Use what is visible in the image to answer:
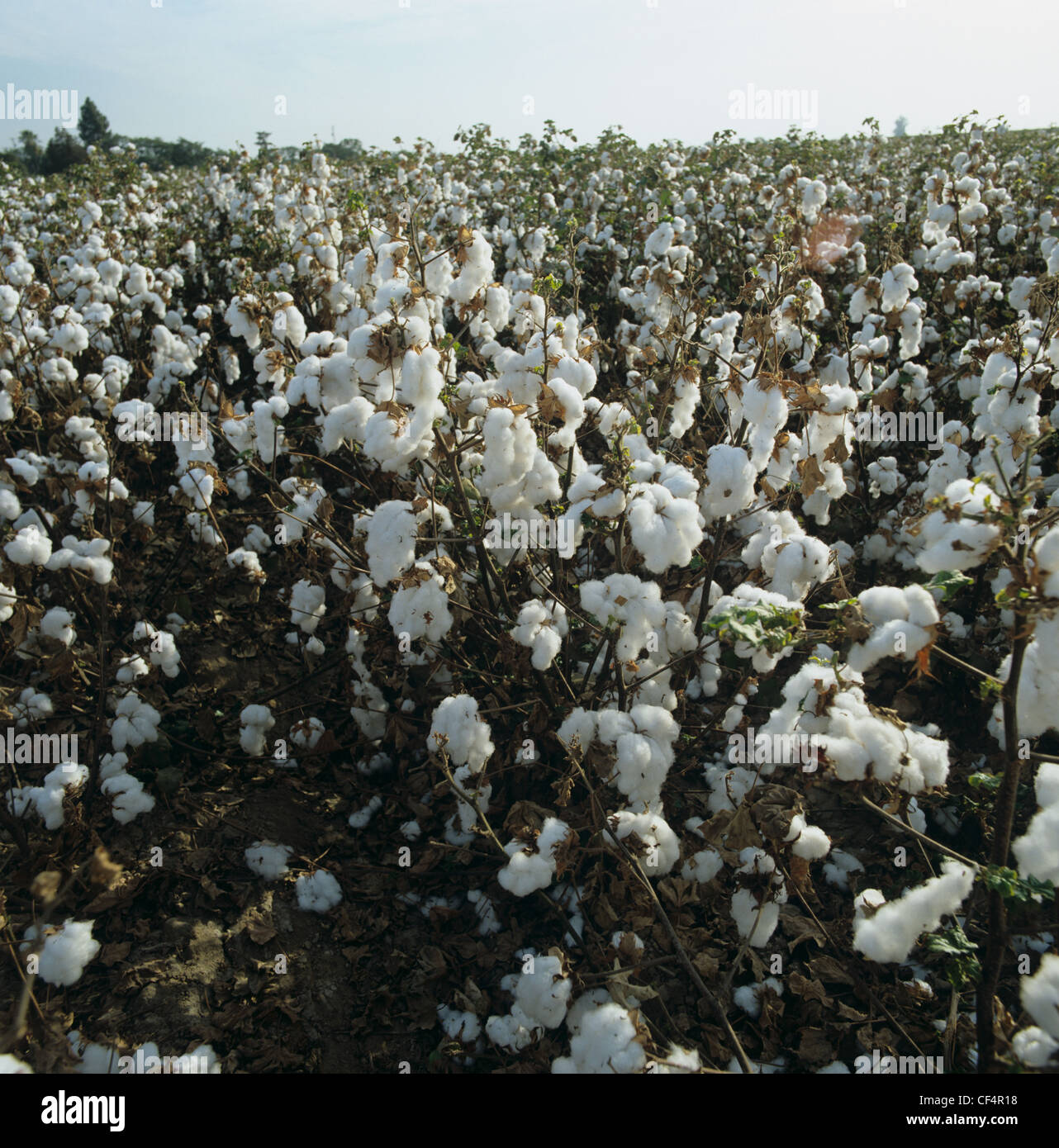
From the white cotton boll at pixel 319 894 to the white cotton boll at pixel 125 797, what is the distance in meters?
0.78

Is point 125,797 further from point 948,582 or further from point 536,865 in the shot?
point 948,582

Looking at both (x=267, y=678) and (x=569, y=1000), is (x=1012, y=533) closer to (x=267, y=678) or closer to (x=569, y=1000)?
(x=569, y=1000)

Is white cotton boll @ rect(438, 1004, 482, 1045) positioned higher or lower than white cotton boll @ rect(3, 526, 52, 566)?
lower

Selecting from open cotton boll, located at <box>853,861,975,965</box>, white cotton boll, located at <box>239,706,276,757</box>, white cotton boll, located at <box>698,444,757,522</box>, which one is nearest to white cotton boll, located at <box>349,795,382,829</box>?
white cotton boll, located at <box>239,706,276,757</box>

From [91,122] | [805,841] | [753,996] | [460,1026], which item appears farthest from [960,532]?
[91,122]

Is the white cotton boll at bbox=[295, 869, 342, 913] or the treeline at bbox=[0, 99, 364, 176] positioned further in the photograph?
the treeline at bbox=[0, 99, 364, 176]

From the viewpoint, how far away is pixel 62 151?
23.8 metres

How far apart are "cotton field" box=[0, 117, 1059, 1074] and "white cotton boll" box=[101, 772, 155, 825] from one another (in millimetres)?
20

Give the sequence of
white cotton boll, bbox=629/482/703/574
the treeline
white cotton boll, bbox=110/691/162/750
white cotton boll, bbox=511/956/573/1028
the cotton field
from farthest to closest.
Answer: the treeline → white cotton boll, bbox=110/691/162/750 → white cotton boll, bbox=629/482/703/574 → white cotton boll, bbox=511/956/573/1028 → the cotton field

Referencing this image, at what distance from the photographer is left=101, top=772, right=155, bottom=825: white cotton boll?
318 cm

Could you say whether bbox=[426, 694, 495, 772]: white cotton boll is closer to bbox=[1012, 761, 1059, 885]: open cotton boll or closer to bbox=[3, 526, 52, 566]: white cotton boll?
bbox=[1012, 761, 1059, 885]: open cotton boll

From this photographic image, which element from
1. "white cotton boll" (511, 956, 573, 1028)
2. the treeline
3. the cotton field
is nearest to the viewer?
the cotton field

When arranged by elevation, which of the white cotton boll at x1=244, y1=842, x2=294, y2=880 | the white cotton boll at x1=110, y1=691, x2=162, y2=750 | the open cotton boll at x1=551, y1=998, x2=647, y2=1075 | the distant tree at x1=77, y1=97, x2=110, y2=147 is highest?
the distant tree at x1=77, y1=97, x2=110, y2=147

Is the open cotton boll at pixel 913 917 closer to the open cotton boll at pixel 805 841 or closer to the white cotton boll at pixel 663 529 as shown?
the open cotton boll at pixel 805 841
